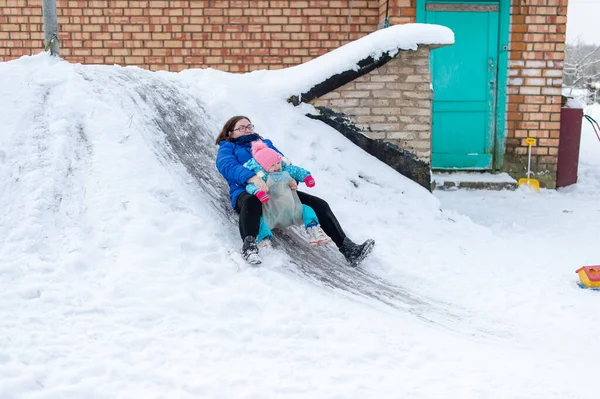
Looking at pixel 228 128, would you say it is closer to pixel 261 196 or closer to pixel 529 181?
pixel 261 196

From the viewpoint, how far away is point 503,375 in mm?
2551

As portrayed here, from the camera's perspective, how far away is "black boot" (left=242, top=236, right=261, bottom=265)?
3469 mm

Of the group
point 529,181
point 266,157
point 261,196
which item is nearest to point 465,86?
point 529,181

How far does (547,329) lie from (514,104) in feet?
15.8

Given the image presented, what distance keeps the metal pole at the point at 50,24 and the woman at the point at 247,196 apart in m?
1.85

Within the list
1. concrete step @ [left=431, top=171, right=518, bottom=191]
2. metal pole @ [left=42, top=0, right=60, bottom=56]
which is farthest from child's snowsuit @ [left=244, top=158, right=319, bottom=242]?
concrete step @ [left=431, top=171, right=518, bottom=191]

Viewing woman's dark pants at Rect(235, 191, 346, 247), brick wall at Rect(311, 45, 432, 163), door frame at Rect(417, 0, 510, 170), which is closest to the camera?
woman's dark pants at Rect(235, 191, 346, 247)

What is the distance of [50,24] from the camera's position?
493cm

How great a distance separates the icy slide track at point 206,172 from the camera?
359 centimetres

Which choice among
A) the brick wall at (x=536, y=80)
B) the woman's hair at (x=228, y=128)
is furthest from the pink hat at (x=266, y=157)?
the brick wall at (x=536, y=80)

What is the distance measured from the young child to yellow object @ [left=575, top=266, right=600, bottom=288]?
1.85 metres

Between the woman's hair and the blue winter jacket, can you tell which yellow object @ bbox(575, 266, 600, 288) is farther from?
the woman's hair

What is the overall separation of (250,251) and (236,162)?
2.82 ft

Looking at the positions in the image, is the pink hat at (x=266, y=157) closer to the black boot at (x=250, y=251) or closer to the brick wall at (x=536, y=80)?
the black boot at (x=250, y=251)
